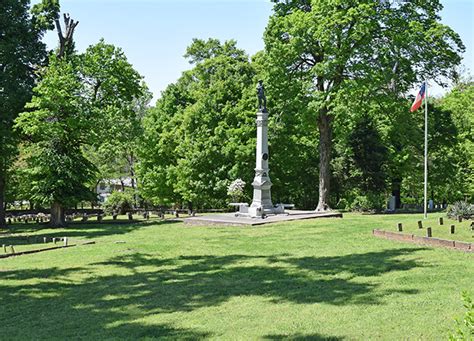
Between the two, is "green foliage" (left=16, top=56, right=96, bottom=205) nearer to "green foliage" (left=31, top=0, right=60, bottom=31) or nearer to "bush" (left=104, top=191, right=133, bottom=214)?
"green foliage" (left=31, top=0, right=60, bottom=31)

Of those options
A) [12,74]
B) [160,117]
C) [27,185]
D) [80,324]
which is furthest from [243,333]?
[160,117]

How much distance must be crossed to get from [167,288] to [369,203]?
22.1 meters

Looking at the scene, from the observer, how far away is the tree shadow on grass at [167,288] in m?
9.93

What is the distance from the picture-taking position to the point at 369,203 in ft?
106

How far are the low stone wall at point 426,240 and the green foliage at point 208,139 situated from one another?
20.2 m

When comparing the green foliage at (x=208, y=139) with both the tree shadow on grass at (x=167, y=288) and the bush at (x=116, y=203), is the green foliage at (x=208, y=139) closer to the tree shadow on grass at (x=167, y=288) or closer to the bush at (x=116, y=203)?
the bush at (x=116, y=203)

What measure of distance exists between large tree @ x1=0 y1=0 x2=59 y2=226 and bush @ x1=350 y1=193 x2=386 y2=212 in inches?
918

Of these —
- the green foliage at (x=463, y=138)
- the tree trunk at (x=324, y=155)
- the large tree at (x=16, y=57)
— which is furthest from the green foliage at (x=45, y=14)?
the green foliage at (x=463, y=138)

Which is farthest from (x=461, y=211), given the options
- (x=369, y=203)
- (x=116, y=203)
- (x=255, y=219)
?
(x=116, y=203)

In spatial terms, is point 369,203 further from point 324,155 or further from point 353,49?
point 353,49

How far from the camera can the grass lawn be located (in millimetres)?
8805

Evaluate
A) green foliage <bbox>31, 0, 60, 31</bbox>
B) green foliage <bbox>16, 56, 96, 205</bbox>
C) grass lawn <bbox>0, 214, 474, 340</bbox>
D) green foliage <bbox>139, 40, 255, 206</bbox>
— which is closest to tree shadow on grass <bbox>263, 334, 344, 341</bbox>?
grass lawn <bbox>0, 214, 474, 340</bbox>

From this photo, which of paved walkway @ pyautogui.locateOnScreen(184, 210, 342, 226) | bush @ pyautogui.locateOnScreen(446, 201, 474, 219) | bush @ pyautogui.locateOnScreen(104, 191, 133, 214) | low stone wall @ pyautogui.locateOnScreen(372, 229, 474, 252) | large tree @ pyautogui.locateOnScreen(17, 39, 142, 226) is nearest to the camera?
low stone wall @ pyautogui.locateOnScreen(372, 229, 474, 252)

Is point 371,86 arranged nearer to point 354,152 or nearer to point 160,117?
point 354,152
